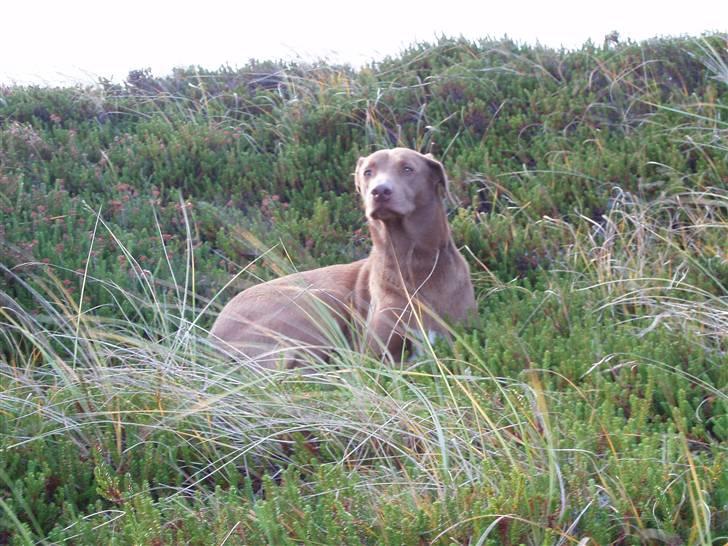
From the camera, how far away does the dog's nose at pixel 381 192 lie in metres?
5.84

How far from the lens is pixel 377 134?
29.2 feet

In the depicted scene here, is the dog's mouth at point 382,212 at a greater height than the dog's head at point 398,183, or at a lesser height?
lesser

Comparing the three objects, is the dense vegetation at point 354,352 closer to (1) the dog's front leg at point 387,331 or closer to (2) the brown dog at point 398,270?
(2) the brown dog at point 398,270

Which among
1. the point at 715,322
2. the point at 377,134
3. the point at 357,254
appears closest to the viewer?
the point at 715,322

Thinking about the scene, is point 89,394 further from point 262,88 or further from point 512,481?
point 262,88

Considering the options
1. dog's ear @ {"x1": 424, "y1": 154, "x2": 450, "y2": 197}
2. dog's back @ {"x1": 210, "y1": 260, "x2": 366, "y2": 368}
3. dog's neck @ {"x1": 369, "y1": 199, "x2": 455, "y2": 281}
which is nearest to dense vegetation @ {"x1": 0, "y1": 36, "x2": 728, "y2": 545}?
dog's back @ {"x1": 210, "y1": 260, "x2": 366, "y2": 368}

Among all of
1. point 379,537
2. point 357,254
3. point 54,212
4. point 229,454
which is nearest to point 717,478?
point 379,537

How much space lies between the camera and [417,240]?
20.0ft

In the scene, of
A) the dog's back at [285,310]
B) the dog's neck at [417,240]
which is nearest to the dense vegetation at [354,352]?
the dog's back at [285,310]

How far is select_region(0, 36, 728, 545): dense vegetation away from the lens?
10.1ft

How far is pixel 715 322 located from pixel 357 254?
11.2 feet

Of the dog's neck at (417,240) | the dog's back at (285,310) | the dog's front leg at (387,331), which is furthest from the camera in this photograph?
the dog's back at (285,310)

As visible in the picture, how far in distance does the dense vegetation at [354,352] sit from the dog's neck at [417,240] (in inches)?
17.8

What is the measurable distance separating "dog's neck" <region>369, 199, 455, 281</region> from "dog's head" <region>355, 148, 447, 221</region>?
0.28 feet
